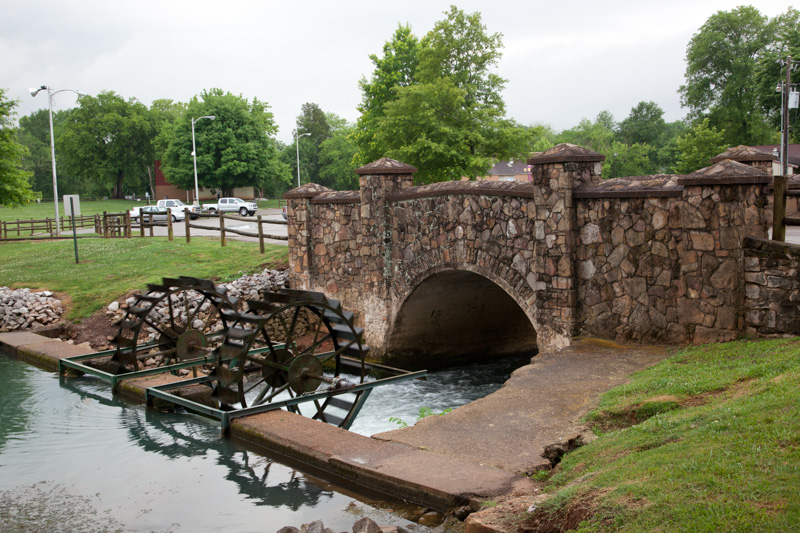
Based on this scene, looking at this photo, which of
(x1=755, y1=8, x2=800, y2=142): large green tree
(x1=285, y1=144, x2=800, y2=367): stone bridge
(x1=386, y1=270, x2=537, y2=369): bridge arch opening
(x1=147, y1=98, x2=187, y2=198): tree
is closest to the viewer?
(x1=285, y1=144, x2=800, y2=367): stone bridge

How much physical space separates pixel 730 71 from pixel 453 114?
A: 1257 inches

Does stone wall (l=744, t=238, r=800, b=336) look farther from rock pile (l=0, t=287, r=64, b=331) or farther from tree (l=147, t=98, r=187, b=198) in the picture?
tree (l=147, t=98, r=187, b=198)

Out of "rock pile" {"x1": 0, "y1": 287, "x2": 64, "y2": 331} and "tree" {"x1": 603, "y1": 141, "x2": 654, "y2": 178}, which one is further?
"tree" {"x1": 603, "y1": 141, "x2": 654, "y2": 178}

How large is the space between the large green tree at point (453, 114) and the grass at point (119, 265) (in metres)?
11.0

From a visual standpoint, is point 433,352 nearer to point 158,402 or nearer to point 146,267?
point 158,402

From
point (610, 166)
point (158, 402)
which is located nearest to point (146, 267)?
point (158, 402)

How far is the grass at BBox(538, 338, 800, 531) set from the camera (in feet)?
12.3

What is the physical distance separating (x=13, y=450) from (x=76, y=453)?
0.78 meters

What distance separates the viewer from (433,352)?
14867 mm

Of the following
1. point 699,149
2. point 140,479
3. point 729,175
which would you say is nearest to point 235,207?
point 699,149

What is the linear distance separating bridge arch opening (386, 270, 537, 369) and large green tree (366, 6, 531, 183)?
45.8 feet

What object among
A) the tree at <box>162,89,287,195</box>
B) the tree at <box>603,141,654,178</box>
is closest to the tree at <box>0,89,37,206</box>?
the tree at <box>162,89,287,195</box>

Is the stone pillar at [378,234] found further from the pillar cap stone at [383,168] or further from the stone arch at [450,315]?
the stone arch at [450,315]

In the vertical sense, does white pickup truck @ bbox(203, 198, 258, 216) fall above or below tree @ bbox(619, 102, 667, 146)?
below
